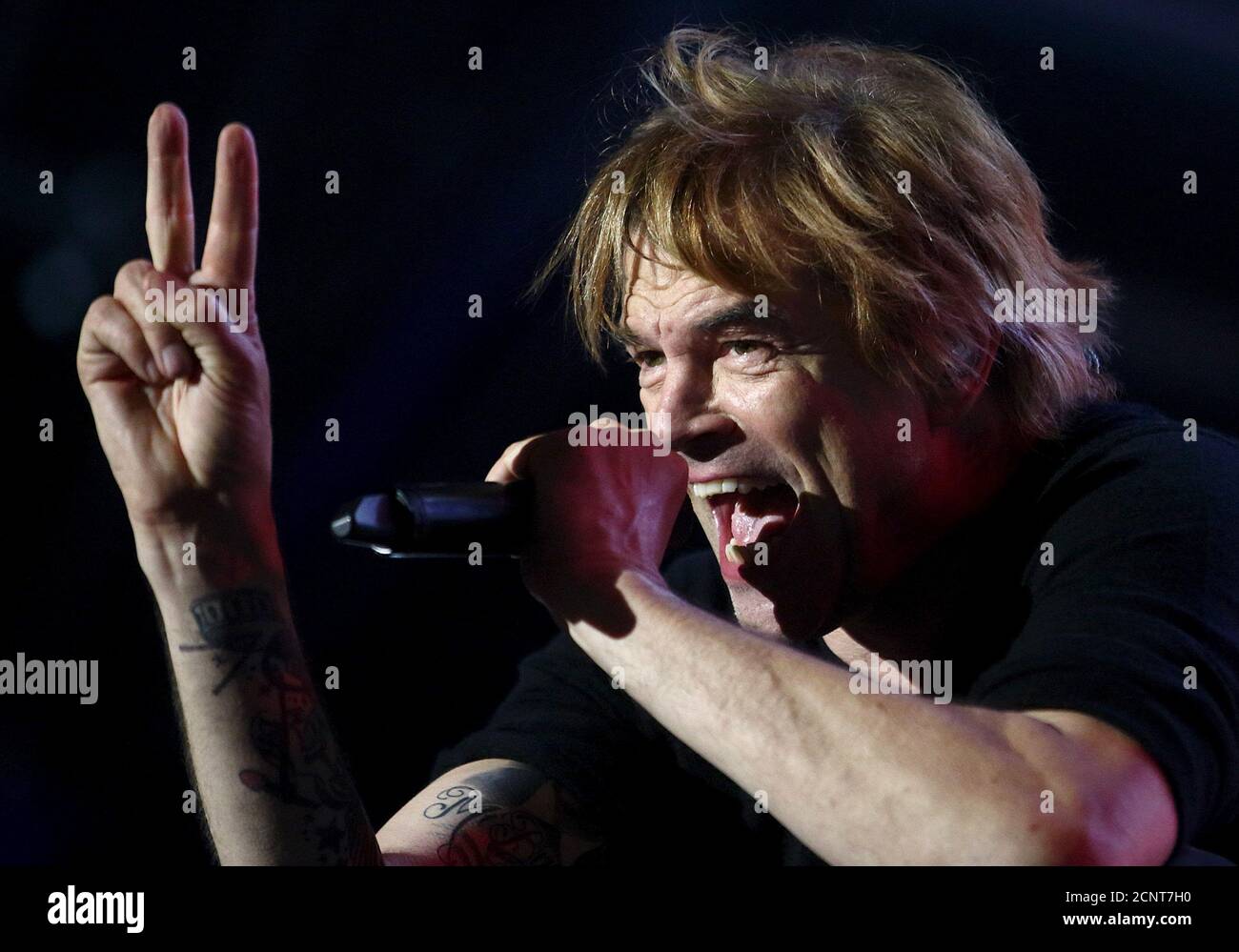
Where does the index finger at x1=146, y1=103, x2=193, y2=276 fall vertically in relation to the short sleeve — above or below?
above

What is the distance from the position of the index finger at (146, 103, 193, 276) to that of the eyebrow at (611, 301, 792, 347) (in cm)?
60

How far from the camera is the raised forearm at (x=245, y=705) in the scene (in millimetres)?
1365

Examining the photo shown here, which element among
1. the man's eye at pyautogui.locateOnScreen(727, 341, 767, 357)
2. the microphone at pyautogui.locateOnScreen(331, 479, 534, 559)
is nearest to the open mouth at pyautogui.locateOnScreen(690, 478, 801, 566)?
the man's eye at pyautogui.locateOnScreen(727, 341, 767, 357)

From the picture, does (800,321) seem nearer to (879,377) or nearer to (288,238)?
(879,377)

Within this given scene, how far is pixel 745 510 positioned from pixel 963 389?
13.0 inches

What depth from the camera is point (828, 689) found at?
3.65 ft

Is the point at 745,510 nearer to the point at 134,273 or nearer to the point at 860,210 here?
the point at 860,210

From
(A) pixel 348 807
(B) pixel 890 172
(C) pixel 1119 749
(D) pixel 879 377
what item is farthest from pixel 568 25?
(C) pixel 1119 749

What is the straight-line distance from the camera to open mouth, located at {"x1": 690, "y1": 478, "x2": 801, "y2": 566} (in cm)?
156

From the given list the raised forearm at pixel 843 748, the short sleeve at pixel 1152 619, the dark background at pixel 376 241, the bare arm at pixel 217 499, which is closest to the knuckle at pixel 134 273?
the bare arm at pixel 217 499

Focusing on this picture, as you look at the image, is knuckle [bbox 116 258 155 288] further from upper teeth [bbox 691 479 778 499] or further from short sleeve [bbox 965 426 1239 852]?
short sleeve [bbox 965 426 1239 852]

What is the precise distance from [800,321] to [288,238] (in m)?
0.89

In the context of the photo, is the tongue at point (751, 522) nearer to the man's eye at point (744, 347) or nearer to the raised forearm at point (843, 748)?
the man's eye at point (744, 347)

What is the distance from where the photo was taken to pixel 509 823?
5.57 feet
